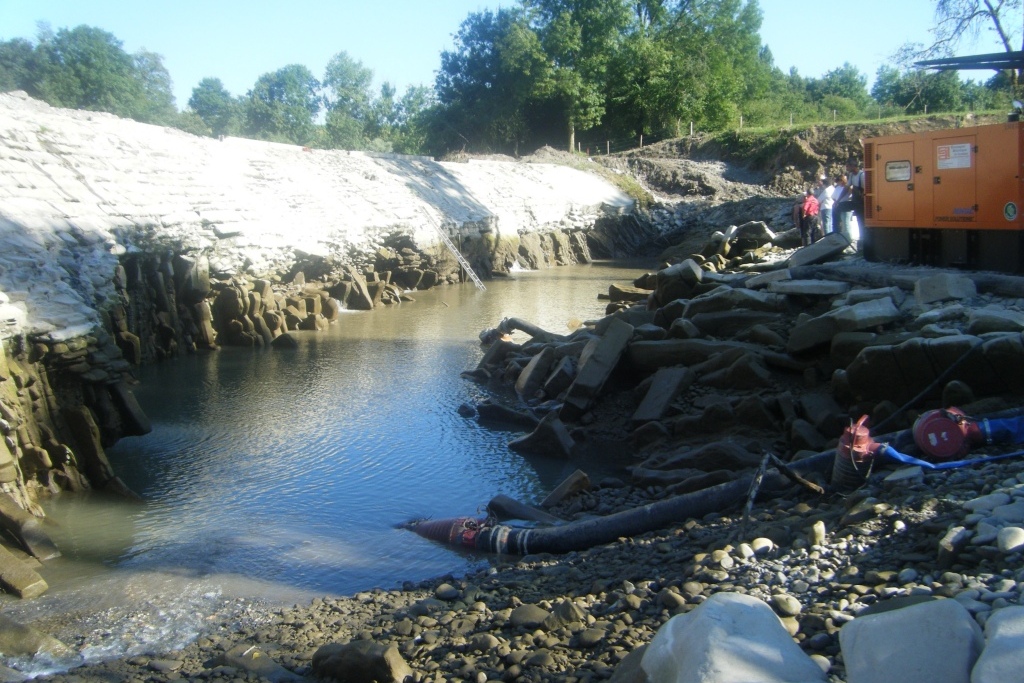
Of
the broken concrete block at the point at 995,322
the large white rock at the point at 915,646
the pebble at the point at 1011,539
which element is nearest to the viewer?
the large white rock at the point at 915,646

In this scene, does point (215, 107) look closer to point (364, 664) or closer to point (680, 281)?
point (680, 281)

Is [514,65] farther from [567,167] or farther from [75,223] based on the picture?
[75,223]

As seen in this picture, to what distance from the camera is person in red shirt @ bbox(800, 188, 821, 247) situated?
1980 cm

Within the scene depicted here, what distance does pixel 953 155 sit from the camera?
1284 cm

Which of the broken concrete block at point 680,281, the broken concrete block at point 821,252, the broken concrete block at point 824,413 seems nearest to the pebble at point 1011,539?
the broken concrete block at point 824,413

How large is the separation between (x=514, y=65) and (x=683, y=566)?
46740 millimetres

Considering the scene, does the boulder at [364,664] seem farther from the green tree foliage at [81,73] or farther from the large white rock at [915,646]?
the green tree foliage at [81,73]

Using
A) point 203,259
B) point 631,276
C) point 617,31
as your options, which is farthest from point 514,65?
point 203,259

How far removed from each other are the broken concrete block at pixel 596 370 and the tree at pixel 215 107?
6744 centimetres

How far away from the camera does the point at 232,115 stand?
77750 mm

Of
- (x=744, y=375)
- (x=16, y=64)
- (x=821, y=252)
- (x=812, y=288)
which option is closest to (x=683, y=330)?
(x=744, y=375)

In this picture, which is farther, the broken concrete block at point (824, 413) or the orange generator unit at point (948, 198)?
the orange generator unit at point (948, 198)

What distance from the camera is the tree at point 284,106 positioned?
74938 mm

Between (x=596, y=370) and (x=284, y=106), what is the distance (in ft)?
238
